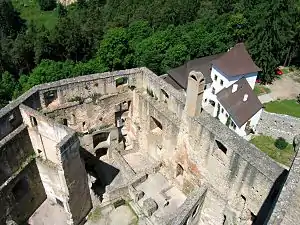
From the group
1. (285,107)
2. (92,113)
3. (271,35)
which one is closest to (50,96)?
(92,113)

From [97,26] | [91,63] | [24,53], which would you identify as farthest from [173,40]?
[24,53]

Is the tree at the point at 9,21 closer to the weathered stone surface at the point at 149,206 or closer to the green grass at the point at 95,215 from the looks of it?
the green grass at the point at 95,215

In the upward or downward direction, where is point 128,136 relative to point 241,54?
downward

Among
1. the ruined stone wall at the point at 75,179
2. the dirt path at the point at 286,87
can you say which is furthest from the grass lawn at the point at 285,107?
the ruined stone wall at the point at 75,179

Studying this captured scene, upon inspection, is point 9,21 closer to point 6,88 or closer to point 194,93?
point 6,88

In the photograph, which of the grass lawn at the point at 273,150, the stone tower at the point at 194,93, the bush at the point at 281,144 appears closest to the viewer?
the stone tower at the point at 194,93

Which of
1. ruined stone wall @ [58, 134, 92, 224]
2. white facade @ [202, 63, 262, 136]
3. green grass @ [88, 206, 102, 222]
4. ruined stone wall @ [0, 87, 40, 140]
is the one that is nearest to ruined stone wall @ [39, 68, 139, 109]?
ruined stone wall @ [0, 87, 40, 140]

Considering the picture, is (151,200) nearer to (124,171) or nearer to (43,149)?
(124,171)
